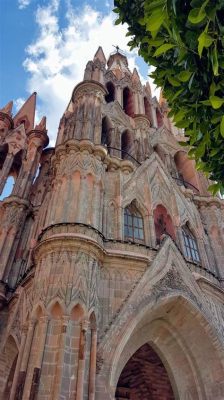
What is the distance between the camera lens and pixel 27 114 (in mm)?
27703

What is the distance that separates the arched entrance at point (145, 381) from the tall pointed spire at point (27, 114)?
18271 millimetres

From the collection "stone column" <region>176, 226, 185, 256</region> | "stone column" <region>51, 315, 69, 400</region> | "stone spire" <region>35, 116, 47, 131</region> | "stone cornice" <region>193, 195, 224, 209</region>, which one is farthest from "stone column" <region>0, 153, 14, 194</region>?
"stone column" <region>51, 315, 69, 400</region>

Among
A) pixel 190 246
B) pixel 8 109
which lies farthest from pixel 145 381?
pixel 8 109

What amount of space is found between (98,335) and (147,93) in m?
23.5

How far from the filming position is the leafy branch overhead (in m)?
3.04

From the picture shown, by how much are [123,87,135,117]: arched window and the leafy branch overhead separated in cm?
1890

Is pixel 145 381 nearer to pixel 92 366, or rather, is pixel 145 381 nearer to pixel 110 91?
pixel 92 366

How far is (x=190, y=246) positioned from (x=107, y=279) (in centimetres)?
526

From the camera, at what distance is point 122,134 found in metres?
19.8

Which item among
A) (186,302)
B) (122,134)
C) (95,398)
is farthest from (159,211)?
(95,398)

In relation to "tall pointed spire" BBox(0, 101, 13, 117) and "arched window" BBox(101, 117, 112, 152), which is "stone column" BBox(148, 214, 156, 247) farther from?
"tall pointed spire" BBox(0, 101, 13, 117)

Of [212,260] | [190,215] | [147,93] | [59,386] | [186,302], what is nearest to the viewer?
[59,386]

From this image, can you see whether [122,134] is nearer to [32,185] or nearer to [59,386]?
[32,185]

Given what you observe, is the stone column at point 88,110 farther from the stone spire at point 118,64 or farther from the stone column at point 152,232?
the stone spire at point 118,64
